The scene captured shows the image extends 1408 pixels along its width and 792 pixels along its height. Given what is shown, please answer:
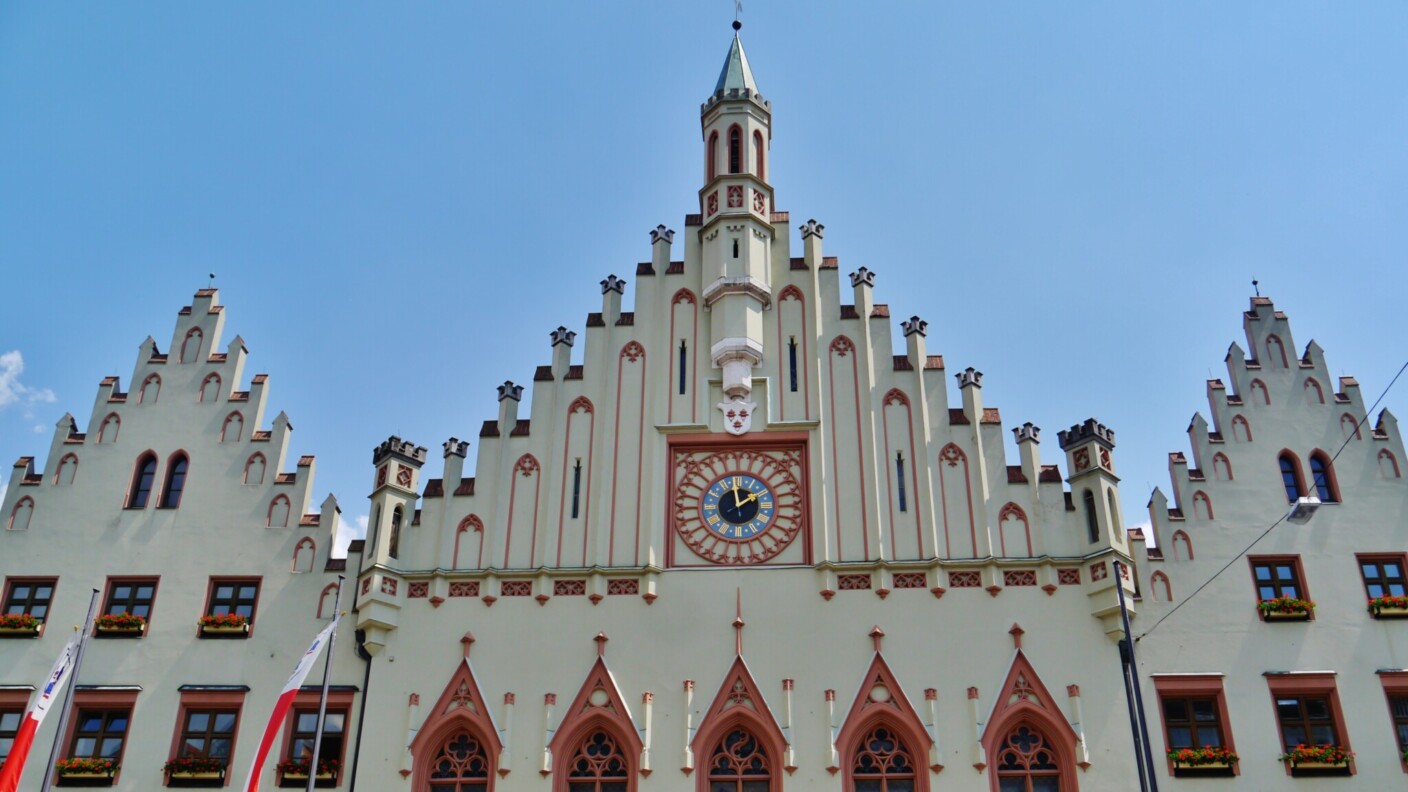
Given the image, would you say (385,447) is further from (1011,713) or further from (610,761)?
(1011,713)

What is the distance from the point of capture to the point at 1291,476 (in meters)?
29.6

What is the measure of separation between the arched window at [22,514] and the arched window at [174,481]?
3.31 meters

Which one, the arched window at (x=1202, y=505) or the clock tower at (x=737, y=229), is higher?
the clock tower at (x=737, y=229)

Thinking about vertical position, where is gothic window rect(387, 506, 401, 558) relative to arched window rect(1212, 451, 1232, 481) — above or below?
below

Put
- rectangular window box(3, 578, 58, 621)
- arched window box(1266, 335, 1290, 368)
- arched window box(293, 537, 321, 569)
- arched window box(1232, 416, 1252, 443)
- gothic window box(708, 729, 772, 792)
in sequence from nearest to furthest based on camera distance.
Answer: gothic window box(708, 729, 772, 792) < rectangular window box(3, 578, 58, 621) < arched window box(293, 537, 321, 569) < arched window box(1232, 416, 1252, 443) < arched window box(1266, 335, 1290, 368)

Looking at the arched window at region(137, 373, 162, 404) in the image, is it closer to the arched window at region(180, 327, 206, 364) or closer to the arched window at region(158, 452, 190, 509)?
the arched window at region(180, 327, 206, 364)

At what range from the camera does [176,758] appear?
2753 cm

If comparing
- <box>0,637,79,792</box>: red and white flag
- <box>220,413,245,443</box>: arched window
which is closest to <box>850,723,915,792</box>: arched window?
<box>0,637,79,792</box>: red and white flag

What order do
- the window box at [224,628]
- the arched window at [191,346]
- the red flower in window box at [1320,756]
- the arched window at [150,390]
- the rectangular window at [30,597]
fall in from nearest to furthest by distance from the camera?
the red flower in window box at [1320,756] → the window box at [224,628] → the rectangular window at [30,597] → the arched window at [150,390] → the arched window at [191,346]

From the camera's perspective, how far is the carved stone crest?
30922mm

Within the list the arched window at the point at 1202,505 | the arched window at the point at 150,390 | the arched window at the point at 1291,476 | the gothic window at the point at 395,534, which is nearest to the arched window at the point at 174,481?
the arched window at the point at 150,390

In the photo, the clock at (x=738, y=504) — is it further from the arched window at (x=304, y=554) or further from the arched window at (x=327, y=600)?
the arched window at (x=304, y=554)

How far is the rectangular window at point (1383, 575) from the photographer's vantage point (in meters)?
28.0

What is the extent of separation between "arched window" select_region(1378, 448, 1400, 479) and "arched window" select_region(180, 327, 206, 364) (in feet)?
101
